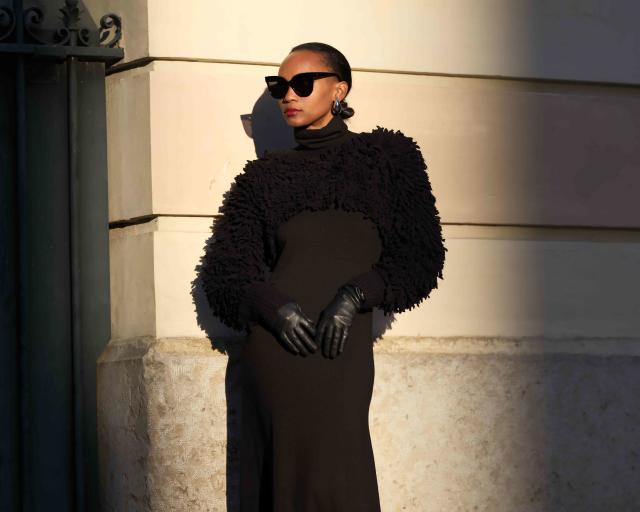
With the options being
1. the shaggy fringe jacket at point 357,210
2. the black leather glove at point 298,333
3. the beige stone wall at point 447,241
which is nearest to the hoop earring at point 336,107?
the shaggy fringe jacket at point 357,210

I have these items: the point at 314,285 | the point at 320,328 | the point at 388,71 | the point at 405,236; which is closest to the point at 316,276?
the point at 314,285

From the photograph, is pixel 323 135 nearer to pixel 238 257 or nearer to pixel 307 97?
pixel 307 97

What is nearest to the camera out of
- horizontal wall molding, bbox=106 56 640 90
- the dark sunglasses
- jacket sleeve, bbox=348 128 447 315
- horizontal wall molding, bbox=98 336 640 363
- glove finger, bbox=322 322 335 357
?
glove finger, bbox=322 322 335 357

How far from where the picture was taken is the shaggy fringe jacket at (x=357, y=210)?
4.93m

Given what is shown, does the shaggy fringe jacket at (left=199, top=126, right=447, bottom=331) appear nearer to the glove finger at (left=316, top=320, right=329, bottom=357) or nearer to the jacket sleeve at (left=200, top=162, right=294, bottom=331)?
the jacket sleeve at (left=200, top=162, right=294, bottom=331)

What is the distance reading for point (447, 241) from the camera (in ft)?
19.3

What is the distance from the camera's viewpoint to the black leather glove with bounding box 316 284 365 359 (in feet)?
15.4

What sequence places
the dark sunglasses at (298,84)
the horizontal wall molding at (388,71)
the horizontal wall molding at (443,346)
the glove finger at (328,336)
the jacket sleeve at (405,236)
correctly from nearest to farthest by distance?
the glove finger at (328,336) → the jacket sleeve at (405,236) → the dark sunglasses at (298,84) → the horizontal wall molding at (443,346) → the horizontal wall molding at (388,71)

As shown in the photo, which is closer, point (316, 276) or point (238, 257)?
point (316, 276)

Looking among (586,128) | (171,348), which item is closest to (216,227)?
(171,348)

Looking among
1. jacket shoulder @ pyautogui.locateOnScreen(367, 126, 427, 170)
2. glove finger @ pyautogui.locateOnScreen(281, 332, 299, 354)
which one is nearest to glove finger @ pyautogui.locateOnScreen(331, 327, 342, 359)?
glove finger @ pyautogui.locateOnScreen(281, 332, 299, 354)

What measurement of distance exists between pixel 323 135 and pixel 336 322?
789mm

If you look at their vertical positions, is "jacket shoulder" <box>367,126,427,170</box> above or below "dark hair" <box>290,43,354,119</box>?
below

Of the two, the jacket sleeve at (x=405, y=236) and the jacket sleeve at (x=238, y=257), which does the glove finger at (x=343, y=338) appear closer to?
the jacket sleeve at (x=405, y=236)
